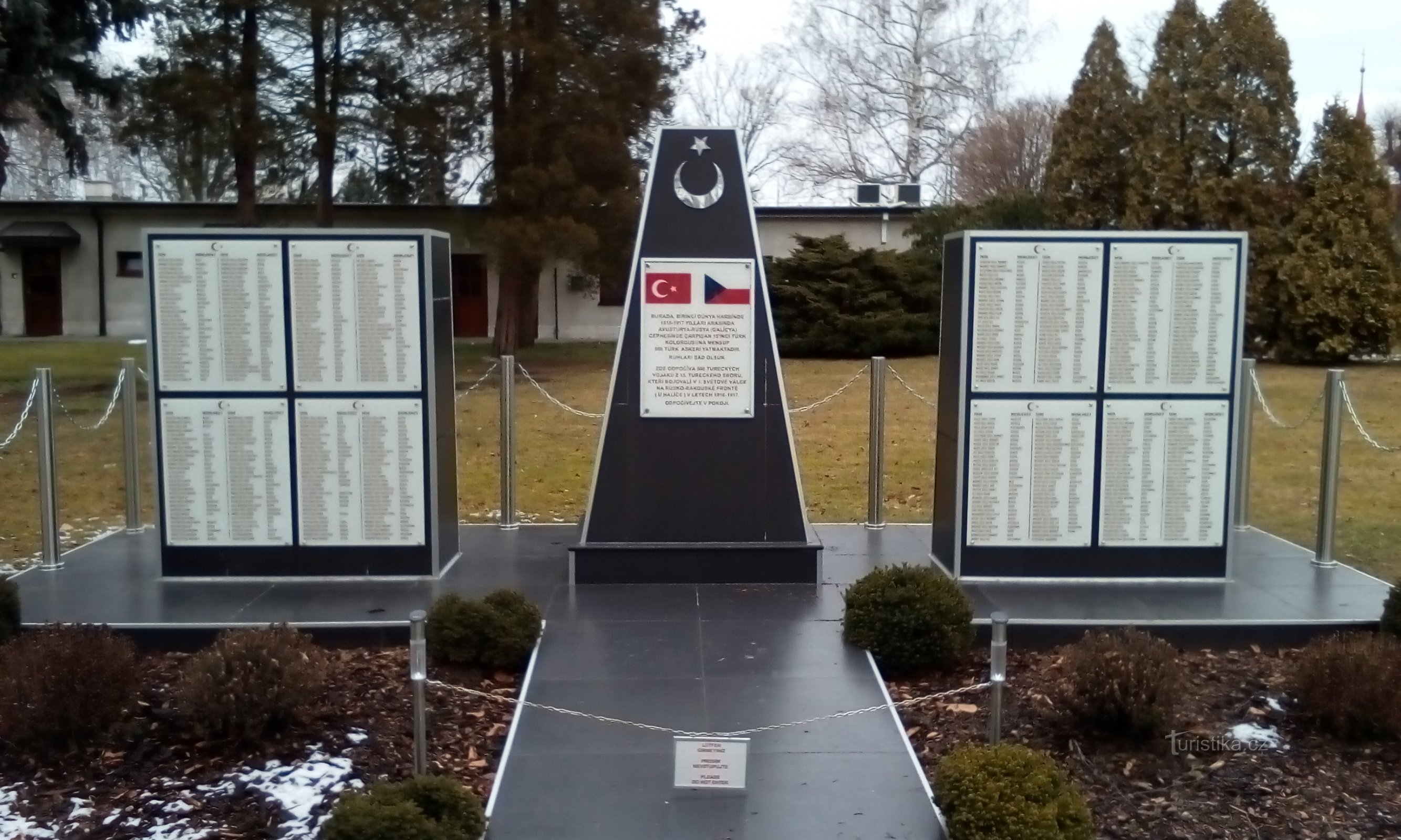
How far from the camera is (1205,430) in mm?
7719

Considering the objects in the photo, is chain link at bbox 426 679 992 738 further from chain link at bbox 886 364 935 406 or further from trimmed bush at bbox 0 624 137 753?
chain link at bbox 886 364 935 406

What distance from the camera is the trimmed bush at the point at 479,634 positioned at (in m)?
6.17

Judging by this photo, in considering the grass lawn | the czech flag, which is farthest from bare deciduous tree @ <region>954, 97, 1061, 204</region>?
the czech flag

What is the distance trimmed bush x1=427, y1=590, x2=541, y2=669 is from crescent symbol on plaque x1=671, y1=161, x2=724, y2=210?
2.89 meters

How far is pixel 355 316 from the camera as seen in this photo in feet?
25.0

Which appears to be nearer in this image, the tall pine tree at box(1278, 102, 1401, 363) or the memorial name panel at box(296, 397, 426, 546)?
the memorial name panel at box(296, 397, 426, 546)

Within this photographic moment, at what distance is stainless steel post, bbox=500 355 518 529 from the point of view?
378 inches

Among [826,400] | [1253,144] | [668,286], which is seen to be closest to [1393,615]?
[668,286]

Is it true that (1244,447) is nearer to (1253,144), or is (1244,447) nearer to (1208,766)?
(1208,766)

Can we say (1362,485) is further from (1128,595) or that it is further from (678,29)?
(678,29)

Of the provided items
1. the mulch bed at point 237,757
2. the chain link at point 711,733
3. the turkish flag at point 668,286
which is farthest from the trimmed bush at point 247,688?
the turkish flag at point 668,286

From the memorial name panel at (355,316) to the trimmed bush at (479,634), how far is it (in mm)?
1942

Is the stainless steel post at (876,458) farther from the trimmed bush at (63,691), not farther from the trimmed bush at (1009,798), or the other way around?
the trimmed bush at (63,691)

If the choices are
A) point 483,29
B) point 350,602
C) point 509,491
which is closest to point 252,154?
point 483,29
